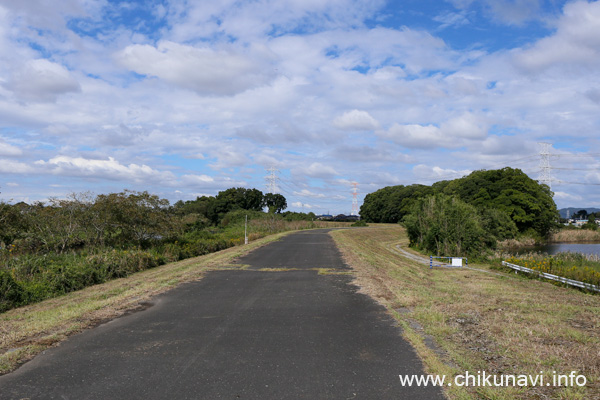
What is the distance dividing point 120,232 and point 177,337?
19917 millimetres

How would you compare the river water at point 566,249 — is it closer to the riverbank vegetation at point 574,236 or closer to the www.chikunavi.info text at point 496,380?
the riverbank vegetation at point 574,236

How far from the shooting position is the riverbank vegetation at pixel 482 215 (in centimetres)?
3381

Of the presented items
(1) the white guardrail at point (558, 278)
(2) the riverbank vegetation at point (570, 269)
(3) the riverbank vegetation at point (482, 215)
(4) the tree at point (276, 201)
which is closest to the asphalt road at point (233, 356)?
(1) the white guardrail at point (558, 278)

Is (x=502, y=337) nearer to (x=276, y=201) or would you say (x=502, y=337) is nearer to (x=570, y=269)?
(x=570, y=269)

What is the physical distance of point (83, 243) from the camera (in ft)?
77.3

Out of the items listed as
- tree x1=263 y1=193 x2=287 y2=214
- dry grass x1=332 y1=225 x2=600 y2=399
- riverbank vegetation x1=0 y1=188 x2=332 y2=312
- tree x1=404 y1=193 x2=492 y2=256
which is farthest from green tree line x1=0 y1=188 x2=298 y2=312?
tree x1=263 y1=193 x2=287 y2=214

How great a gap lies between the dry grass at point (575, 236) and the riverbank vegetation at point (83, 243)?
183 feet

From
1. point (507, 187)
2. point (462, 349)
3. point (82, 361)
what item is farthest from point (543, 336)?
point (507, 187)

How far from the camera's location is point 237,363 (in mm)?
5496

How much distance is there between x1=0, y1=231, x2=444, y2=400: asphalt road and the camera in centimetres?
464

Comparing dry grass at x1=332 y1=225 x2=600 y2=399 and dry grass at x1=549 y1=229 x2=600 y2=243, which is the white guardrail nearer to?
dry grass at x1=332 y1=225 x2=600 y2=399

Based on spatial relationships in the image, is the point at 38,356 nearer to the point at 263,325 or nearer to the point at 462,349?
the point at 263,325

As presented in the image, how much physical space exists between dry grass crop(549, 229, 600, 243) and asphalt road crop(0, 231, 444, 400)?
66.7 m

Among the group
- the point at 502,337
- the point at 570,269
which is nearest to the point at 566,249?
the point at 570,269
